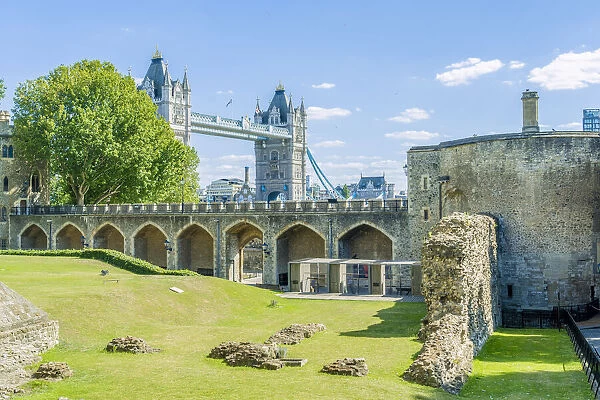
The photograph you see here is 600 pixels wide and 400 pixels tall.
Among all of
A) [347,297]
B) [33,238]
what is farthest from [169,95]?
[347,297]

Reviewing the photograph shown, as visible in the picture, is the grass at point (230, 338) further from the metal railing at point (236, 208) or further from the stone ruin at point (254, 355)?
the metal railing at point (236, 208)

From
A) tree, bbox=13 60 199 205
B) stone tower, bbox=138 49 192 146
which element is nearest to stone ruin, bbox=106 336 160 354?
tree, bbox=13 60 199 205

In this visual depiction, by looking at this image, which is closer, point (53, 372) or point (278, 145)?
point (53, 372)

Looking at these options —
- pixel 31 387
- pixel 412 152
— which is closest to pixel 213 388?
pixel 31 387

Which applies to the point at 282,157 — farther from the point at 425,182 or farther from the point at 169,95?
the point at 425,182

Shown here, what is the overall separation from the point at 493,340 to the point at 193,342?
1253 cm

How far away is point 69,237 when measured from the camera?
62438 millimetres

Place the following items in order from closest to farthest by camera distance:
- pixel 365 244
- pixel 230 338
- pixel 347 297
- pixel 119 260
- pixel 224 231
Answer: pixel 230 338 < pixel 347 297 < pixel 119 260 < pixel 365 244 < pixel 224 231

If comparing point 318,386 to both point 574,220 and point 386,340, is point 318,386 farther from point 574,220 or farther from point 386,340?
point 574,220

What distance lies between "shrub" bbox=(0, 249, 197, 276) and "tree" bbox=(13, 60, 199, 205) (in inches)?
518

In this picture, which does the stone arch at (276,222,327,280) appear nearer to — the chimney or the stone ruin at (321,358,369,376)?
the chimney

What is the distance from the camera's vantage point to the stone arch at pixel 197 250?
55.2m

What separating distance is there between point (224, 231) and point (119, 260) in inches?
457

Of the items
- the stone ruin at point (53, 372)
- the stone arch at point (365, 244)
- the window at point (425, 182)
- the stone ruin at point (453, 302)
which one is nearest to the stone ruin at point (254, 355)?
the stone ruin at point (453, 302)
